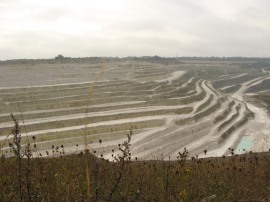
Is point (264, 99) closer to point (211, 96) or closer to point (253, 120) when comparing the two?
point (211, 96)

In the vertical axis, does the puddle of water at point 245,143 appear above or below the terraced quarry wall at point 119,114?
below

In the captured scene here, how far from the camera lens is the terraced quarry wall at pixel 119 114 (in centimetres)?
3775

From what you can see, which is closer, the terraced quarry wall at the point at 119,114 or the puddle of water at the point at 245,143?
the terraced quarry wall at the point at 119,114

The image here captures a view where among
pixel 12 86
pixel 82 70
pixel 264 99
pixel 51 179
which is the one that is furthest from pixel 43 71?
pixel 51 179

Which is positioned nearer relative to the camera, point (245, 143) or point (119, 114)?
point (245, 143)

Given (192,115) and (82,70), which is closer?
(192,115)

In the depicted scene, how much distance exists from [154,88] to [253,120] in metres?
18.1

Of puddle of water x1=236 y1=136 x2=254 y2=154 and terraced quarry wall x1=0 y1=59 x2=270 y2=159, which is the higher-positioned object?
terraced quarry wall x1=0 y1=59 x2=270 y2=159

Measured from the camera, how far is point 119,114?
47406 mm

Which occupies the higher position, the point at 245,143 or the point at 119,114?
the point at 119,114

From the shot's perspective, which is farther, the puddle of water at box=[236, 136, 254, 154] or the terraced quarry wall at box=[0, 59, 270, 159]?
Result: the puddle of water at box=[236, 136, 254, 154]

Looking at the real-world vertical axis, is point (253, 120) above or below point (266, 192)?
below

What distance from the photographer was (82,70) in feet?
270

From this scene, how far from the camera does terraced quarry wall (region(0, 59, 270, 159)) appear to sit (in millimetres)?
37750
